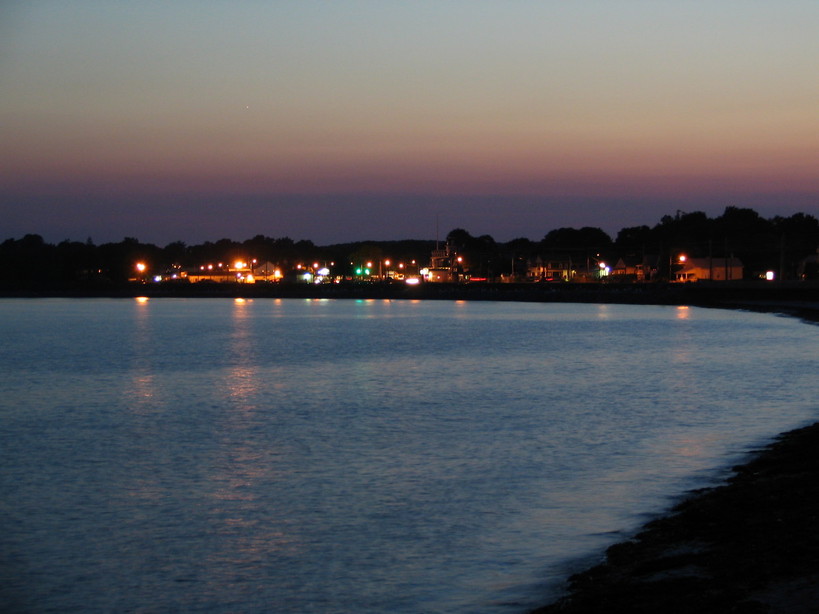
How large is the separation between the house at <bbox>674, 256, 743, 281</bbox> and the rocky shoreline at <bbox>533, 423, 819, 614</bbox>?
145000 millimetres

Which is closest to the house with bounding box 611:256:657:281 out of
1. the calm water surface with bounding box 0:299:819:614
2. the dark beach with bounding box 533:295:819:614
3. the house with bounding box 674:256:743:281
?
the house with bounding box 674:256:743:281

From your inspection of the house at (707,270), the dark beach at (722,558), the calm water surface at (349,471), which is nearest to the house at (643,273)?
the house at (707,270)

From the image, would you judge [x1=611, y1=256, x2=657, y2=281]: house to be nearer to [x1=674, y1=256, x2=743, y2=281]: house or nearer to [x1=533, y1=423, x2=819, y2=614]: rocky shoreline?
[x1=674, y1=256, x2=743, y2=281]: house

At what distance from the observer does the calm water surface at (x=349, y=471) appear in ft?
36.6

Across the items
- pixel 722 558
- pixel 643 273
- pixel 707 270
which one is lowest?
pixel 722 558

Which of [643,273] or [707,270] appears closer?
[707,270]

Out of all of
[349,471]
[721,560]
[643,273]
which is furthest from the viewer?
[643,273]

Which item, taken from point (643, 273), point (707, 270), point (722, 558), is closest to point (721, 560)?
point (722, 558)

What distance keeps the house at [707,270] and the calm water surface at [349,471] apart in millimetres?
114342

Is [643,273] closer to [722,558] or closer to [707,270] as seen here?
[707,270]

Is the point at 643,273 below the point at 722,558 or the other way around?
the other way around

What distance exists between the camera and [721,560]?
1020 centimetres

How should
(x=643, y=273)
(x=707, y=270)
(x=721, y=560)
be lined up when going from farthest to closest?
(x=643, y=273), (x=707, y=270), (x=721, y=560)

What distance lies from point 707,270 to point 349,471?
14571cm
